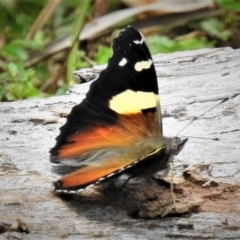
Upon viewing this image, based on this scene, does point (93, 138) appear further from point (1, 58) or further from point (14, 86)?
point (1, 58)

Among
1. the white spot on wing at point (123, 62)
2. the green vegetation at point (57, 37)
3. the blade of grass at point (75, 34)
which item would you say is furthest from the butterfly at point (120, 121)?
the blade of grass at point (75, 34)

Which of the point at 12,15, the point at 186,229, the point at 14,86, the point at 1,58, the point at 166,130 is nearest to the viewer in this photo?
the point at 186,229

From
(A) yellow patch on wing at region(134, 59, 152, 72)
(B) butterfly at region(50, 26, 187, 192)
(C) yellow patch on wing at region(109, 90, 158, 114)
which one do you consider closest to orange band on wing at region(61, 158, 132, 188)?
(B) butterfly at region(50, 26, 187, 192)

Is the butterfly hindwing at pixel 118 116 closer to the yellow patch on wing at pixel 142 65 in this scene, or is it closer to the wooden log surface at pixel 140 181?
the yellow patch on wing at pixel 142 65

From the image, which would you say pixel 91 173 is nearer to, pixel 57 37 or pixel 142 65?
pixel 142 65

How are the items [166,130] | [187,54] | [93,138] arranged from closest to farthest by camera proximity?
[93,138]
[166,130]
[187,54]

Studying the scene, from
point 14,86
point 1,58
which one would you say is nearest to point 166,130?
point 14,86

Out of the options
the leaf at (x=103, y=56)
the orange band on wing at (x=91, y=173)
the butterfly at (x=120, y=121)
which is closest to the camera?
the orange band on wing at (x=91, y=173)
